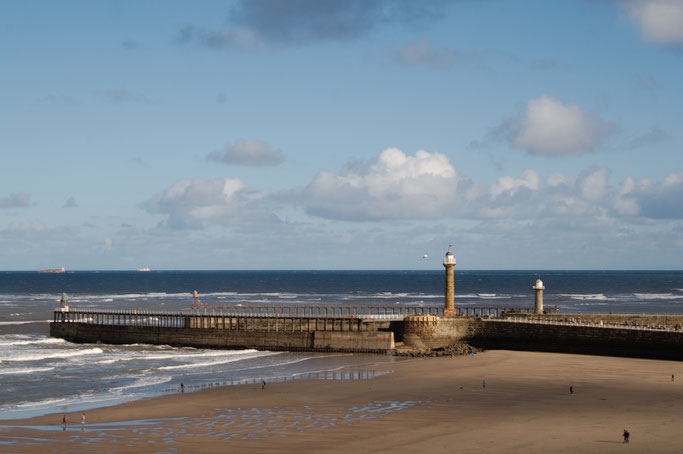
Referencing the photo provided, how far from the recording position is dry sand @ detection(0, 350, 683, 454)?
33.0 metres

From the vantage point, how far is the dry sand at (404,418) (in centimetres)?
3297

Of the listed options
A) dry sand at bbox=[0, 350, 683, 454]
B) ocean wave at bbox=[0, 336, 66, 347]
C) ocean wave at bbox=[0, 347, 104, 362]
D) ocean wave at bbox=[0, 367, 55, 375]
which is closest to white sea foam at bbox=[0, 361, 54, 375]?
ocean wave at bbox=[0, 367, 55, 375]

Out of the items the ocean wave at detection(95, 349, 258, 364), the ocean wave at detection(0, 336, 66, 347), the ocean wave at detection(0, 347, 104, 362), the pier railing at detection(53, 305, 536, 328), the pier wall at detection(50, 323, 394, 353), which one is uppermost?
the pier railing at detection(53, 305, 536, 328)

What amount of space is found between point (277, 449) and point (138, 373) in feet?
85.7

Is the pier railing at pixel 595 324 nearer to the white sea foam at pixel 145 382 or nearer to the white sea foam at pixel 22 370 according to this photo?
the white sea foam at pixel 145 382

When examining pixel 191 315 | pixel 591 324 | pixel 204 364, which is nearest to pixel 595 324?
pixel 591 324

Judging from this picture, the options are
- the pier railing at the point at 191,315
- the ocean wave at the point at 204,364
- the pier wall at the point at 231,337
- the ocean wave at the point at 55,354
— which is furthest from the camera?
the pier railing at the point at 191,315

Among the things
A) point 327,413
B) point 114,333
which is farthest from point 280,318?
point 327,413

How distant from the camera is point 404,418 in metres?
38.3

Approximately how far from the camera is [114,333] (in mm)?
78062

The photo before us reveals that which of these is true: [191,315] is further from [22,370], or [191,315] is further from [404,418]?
[404,418]

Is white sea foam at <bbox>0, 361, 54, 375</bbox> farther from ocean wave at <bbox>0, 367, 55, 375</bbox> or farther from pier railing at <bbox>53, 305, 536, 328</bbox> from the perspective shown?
pier railing at <bbox>53, 305, 536, 328</bbox>

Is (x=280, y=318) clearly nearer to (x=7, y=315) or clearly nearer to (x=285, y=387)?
(x=285, y=387)

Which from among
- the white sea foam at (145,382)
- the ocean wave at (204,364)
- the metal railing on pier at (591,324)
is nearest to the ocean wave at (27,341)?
the ocean wave at (204,364)
